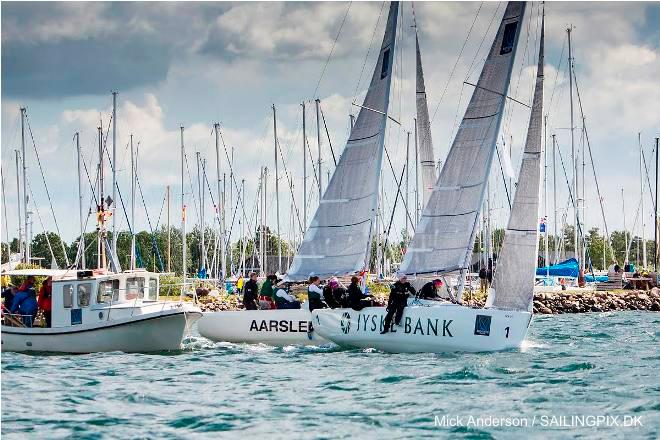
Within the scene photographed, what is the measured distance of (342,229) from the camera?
31016 millimetres

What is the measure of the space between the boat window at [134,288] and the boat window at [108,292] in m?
0.41

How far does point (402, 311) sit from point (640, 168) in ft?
196

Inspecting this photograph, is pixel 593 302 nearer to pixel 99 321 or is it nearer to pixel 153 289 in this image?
pixel 153 289

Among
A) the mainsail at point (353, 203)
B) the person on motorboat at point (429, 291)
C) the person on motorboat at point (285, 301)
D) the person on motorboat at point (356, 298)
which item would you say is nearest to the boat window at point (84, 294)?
the person on motorboat at point (285, 301)

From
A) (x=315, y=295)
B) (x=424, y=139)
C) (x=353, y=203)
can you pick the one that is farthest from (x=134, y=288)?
(x=424, y=139)

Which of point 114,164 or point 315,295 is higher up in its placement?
point 114,164

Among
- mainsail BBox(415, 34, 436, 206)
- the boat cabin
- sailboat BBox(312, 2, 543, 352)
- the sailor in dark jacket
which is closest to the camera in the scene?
sailboat BBox(312, 2, 543, 352)

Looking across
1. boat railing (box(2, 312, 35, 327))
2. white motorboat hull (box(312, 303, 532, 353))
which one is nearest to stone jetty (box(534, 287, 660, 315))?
white motorboat hull (box(312, 303, 532, 353))

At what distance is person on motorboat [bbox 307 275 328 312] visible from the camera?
1141 inches

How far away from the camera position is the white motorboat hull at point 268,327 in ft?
96.2

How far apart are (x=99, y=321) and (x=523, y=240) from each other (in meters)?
12.0

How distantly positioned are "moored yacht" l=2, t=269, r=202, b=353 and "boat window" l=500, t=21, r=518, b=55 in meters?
11.8

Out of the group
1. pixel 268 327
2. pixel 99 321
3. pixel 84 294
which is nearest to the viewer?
pixel 99 321

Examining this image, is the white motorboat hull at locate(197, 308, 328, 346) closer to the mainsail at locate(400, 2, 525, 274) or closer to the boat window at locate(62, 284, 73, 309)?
the mainsail at locate(400, 2, 525, 274)
